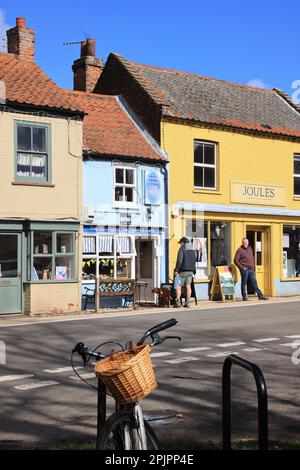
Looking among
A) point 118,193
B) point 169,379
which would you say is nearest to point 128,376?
point 169,379

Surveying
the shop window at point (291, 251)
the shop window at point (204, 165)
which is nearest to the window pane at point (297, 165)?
the shop window at point (291, 251)

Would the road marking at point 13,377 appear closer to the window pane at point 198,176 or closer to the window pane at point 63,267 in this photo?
the window pane at point 63,267

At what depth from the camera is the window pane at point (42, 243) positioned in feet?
62.9

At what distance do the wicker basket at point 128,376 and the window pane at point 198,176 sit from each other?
19.2 meters

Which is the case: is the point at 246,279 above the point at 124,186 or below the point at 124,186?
below

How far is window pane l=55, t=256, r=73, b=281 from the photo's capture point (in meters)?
19.5

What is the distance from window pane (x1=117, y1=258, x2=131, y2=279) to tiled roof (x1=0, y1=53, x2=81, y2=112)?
193 inches

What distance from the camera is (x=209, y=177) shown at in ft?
78.4

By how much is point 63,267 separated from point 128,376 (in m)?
15.5

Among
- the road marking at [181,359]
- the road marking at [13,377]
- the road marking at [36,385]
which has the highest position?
the road marking at [181,359]

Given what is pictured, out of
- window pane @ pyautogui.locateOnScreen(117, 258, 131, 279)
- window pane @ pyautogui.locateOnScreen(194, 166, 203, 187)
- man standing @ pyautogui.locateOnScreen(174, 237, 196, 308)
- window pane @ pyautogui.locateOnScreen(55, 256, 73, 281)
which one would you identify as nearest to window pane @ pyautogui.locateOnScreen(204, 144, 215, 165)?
window pane @ pyautogui.locateOnScreen(194, 166, 203, 187)

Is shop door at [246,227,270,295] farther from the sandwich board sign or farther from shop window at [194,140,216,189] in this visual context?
shop window at [194,140,216,189]

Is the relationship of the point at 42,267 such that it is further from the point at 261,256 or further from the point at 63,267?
the point at 261,256

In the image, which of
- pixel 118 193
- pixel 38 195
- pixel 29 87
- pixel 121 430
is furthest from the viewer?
pixel 118 193
